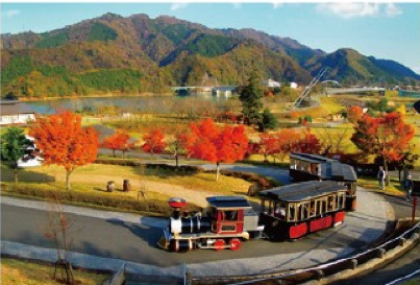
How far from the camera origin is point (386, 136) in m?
27.6

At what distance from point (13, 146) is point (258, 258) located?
16.6m

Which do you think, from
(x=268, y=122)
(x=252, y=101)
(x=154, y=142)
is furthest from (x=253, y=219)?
(x=252, y=101)

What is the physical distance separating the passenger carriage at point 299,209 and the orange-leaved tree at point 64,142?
Result: 10.9 metres

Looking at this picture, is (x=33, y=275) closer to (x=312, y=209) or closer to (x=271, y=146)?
(x=312, y=209)

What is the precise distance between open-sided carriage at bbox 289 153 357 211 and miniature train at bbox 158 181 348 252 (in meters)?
3.17

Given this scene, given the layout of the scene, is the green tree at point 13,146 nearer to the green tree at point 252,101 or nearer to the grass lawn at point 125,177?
the grass lawn at point 125,177

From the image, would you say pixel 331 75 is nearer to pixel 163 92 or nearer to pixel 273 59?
pixel 273 59

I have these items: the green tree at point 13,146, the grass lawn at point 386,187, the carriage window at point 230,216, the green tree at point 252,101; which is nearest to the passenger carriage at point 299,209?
the carriage window at point 230,216

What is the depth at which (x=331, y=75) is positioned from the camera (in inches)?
6462

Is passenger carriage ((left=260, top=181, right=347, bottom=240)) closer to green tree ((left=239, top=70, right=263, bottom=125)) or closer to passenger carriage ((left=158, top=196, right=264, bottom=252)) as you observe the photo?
passenger carriage ((left=158, top=196, right=264, bottom=252))

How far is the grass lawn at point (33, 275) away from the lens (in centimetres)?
1259

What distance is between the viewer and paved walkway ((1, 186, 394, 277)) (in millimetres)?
14031

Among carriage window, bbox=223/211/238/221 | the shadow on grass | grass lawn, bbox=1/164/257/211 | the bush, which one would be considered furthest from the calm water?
carriage window, bbox=223/211/238/221

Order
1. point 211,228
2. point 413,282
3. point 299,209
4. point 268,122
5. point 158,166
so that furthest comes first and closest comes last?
point 268,122 → point 158,166 → point 299,209 → point 211,228 → point 413,282
